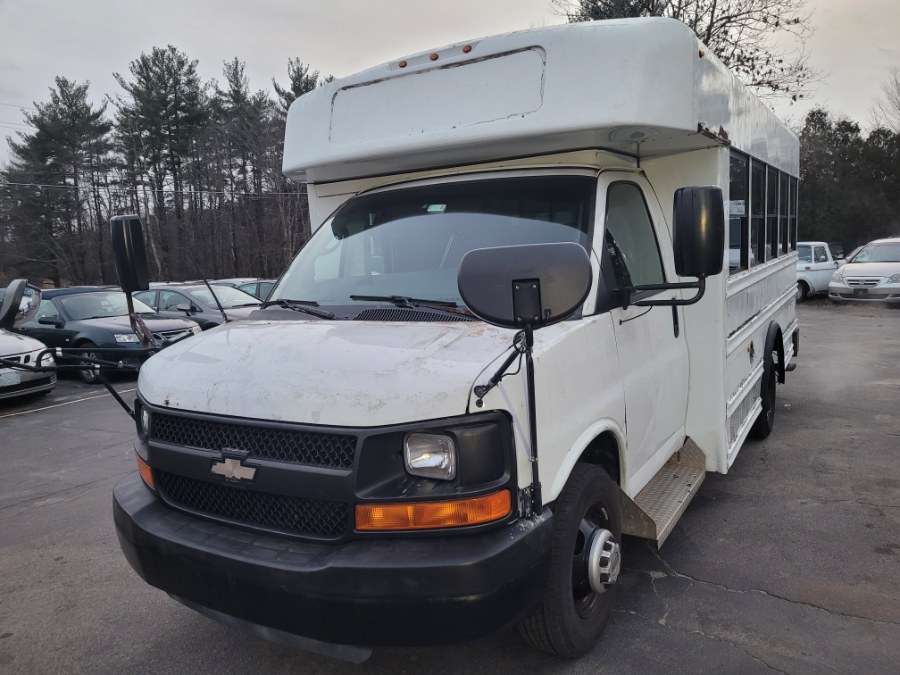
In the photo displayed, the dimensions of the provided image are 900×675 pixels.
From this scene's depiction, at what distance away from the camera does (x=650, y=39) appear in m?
3.08

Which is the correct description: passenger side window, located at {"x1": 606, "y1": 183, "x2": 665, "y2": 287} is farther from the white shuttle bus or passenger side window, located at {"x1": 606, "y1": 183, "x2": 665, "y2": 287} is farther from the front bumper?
the front bumper

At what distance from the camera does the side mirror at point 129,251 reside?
3.22 m

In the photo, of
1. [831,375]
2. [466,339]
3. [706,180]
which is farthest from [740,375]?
[831,375]

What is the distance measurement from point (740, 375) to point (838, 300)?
17282 millimetres

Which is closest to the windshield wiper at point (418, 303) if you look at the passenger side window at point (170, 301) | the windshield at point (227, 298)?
the windshield at point (227, 298)

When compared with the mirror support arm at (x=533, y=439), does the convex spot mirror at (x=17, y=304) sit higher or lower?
higher

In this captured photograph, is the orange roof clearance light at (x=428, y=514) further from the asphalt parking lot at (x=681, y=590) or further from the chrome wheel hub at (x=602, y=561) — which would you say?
the asphalt parking lot at (x=681, y=590)

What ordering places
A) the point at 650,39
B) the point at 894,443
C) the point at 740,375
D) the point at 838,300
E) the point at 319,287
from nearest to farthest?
the point at 650,39 < the point at 319,287 < the point at 740,375 < the point at 894,443 < the point at 838,300

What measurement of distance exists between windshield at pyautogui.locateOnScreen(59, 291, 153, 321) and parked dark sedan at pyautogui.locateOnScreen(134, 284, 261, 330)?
70 cm

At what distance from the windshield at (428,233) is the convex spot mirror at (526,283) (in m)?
0.84

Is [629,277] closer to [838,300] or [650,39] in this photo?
[650,39]

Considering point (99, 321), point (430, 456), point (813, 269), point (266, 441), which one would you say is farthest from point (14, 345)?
point (813, 269)

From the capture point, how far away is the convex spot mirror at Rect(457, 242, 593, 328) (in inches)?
82.7

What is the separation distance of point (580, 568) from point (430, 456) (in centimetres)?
102
